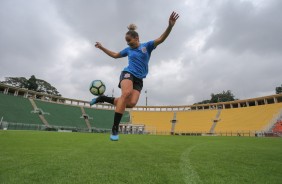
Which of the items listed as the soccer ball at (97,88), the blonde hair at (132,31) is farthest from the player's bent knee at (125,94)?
the blonde hair at (132,31)

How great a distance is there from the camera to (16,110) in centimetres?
4294

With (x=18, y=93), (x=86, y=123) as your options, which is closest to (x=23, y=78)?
(x=18, y=93)

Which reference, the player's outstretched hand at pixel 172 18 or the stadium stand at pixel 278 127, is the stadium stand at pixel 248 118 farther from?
the player's outstretched hand at pixel 172 18

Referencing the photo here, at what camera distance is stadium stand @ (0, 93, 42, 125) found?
3968cm

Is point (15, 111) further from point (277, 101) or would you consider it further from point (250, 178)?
point (277, 101)

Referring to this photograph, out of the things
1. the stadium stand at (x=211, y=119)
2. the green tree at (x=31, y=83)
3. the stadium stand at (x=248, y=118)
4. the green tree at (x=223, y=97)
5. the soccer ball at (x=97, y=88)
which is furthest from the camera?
the green tree at (x=223, y=97)

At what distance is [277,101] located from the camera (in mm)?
48875

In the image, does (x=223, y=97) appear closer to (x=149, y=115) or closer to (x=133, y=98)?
(x=149, y=115)

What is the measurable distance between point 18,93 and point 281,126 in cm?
5482

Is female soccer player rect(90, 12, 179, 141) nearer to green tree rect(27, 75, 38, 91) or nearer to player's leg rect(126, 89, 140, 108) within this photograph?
player's leg rect(126, 89, 140, 108)

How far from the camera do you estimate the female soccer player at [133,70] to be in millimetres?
4746

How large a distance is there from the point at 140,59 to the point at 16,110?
1755 inches

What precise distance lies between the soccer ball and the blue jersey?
2.65 feet

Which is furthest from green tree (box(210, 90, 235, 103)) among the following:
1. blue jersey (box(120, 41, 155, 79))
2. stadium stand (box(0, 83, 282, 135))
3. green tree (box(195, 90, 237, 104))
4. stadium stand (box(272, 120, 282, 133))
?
blue jersey (box(120, 41, 155, 79))
